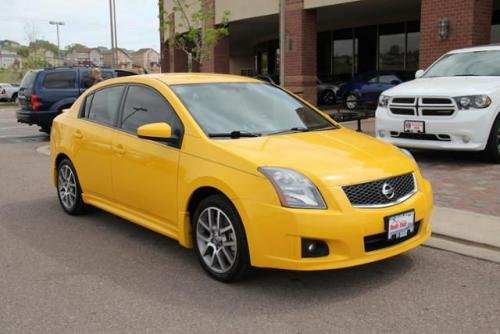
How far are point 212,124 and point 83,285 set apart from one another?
165 centimetres

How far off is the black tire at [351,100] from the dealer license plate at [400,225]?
53.4ft

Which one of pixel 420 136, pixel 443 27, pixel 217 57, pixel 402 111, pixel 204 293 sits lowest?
pixel 204 293

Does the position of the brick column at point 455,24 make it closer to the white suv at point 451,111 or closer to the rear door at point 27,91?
the white suv at point 451,111

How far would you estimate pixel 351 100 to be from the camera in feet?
69.6

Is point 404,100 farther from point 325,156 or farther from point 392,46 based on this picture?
point 392,46

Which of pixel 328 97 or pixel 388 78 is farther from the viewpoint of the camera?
pixel 328 97

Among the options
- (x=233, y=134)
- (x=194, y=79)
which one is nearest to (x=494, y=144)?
(x=194, y=79)

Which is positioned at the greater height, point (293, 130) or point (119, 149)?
point (293, 130)

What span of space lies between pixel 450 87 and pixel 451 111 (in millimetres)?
440

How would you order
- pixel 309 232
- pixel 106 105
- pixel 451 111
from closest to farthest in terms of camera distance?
pixel 309 232 < pixel 106 105 < pixel 451 111

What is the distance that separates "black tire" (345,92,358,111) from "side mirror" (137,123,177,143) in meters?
16.1

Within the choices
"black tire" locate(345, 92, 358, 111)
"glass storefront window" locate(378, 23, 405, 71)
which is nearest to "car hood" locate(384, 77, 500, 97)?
"black tire" locate(345, 92, 358, 111)

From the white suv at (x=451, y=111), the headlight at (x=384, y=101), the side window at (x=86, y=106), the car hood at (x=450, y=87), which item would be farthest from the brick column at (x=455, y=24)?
the side window at (x=86, y=106)

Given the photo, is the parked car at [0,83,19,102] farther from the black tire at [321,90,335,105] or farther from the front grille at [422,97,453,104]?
the front grille at [422,97,453,104]
